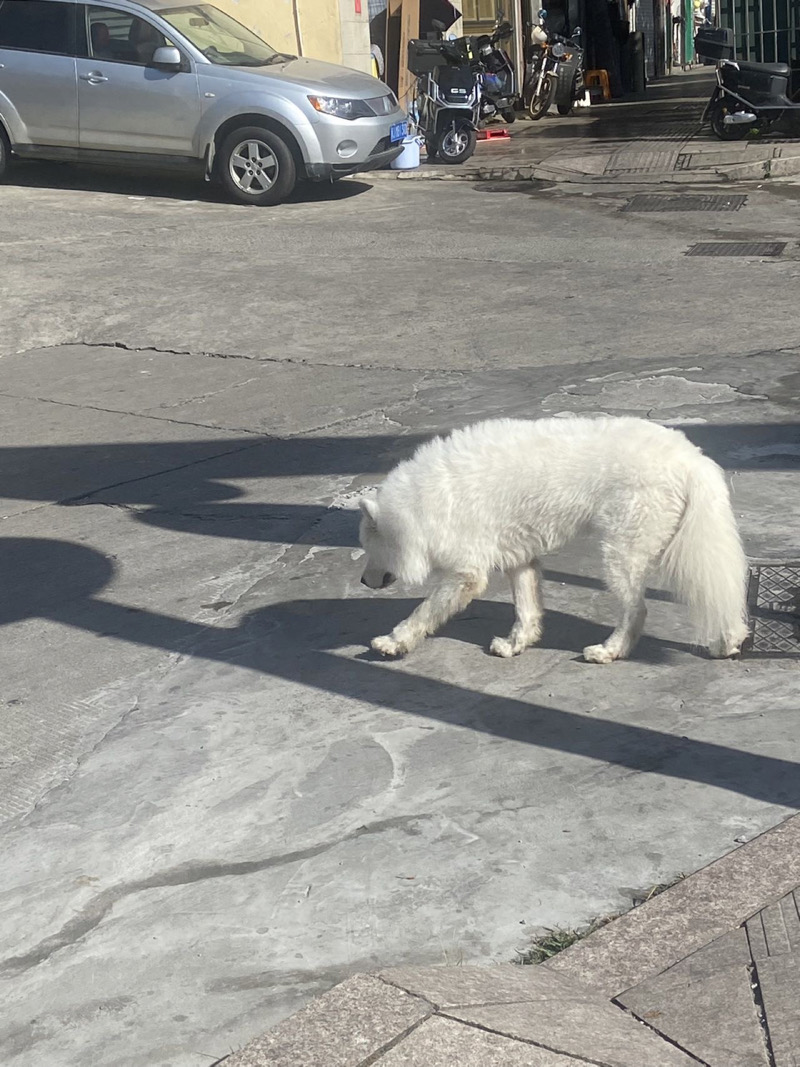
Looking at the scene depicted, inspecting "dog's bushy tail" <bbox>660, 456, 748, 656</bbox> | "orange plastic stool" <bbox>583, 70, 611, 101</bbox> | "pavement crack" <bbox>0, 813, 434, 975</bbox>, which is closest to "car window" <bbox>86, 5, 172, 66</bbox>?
"dog's bushy tail" <bbox>660, 456, 748, 656</bbox>

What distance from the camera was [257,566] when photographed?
224 inches

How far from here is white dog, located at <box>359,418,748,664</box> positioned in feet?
14.3

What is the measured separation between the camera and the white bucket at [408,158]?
52.1 feet

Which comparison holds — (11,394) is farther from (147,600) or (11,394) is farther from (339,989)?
(339,989)

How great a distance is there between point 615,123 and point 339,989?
64.5ft

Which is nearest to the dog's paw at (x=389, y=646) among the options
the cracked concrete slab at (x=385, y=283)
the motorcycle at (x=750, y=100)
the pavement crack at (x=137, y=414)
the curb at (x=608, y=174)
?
the pavement crack at (x=137, y=414)

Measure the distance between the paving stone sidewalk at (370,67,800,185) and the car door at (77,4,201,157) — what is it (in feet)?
10.3

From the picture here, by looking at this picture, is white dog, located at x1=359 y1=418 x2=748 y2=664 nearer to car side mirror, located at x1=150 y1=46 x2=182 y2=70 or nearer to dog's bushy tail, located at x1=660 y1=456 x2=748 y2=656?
dog's bushy tail, located at x1=660 y1=456 x2=748 y2=656

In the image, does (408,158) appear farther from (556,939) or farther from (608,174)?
(556,939)

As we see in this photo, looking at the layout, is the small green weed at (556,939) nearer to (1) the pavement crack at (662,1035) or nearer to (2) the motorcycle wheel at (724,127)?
(1) the pavement crack at (662,1035)

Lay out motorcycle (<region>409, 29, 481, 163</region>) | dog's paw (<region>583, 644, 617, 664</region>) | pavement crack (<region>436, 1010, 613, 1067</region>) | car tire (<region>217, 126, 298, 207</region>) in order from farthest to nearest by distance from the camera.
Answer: motorcycle (<region>409, 29, 481, 163</region>)
car tire (<region>217, 126, 298, 207</region>)
dog's paw (<region>583, 644, 617, 664</region>)
pavement crack (<region>436, 1010, 613, 1067</region>)

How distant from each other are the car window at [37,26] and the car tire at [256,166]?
2052 mm

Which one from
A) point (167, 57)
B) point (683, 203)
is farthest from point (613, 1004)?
point (167, 57)

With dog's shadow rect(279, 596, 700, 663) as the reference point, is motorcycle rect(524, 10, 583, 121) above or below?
above
